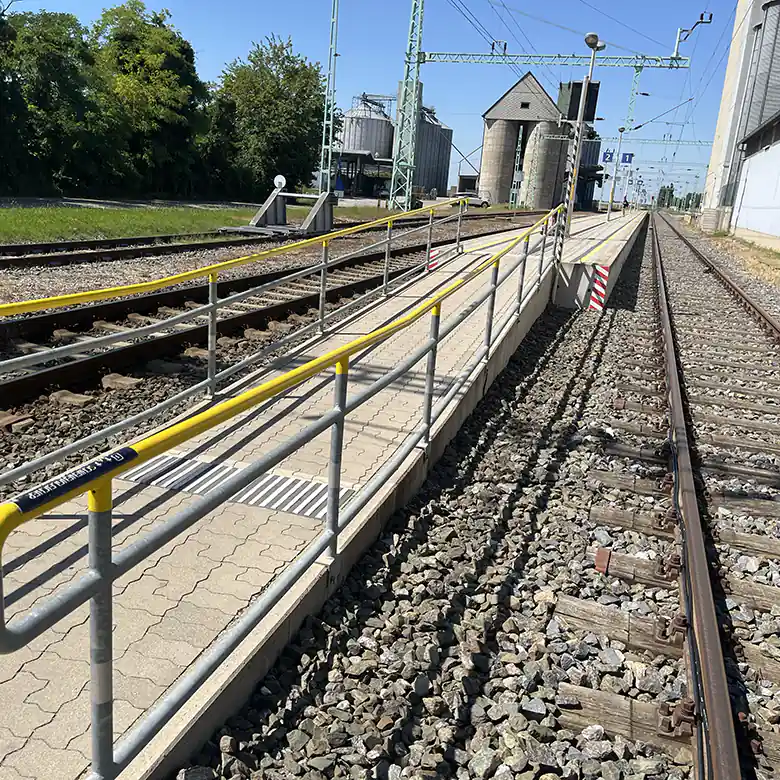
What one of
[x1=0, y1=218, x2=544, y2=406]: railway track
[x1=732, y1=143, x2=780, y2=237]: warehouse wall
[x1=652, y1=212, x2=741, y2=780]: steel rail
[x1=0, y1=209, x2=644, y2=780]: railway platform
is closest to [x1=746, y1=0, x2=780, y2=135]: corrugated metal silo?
[x1=732, y1=143, x2=780, y2=237]: warehouse wall

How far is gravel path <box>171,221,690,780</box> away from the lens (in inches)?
117

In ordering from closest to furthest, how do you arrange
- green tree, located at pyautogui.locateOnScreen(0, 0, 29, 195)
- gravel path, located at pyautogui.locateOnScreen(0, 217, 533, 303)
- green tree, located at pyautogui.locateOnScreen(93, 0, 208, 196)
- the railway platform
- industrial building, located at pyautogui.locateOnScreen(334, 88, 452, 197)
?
the railway platform, gravel path, located at pyautogui.locateOnScreen(0, 217, 533, 303), green tree, located at pyautogui.locateOnScreen(0, 0, 29, 195), green tree, located at pyautogui.locateOnScreen(93, 0, 208, 196), industrial building, located at pyautogui.locateOnScreen(334, 88, 452, 197)

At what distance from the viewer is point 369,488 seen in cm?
457

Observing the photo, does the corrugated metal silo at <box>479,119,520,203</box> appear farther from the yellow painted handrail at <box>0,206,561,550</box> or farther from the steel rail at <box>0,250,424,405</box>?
the yellow painted handrail at <box>0,206,561,550</box>

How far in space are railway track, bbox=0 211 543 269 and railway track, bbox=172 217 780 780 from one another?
373 inches

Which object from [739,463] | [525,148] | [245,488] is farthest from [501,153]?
[245,488]

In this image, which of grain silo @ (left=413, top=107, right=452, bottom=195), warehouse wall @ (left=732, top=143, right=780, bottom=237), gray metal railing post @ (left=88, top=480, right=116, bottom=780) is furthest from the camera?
grain silo @ (left=413, top=107, right=452, bottom=195)

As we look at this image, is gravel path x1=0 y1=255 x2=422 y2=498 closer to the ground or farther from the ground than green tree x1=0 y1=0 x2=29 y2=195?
closer to the ground

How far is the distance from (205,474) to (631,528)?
2.96 meters

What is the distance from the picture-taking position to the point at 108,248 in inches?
624

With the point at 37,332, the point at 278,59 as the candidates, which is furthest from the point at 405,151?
the point at 37,332

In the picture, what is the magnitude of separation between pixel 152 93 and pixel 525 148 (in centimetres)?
4518

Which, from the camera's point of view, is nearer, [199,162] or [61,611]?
[61,611]

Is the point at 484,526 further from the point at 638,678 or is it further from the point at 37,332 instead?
the point at 37,332
